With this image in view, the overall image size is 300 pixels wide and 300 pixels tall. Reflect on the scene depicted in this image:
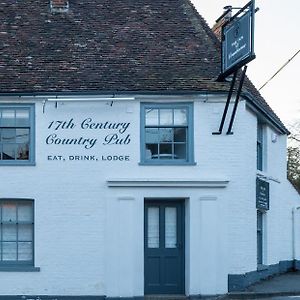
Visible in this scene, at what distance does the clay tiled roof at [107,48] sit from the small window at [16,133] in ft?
1.95

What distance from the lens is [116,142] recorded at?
22062mm

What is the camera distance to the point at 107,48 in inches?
926

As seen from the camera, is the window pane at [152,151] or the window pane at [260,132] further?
the window pane at [260,132]

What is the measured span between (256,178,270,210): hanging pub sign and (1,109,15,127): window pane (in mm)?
7022

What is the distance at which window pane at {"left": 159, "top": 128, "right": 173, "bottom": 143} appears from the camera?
73.1 ft

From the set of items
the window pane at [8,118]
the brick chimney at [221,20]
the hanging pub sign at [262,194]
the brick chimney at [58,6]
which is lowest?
the hanging pub sign at [262,194]

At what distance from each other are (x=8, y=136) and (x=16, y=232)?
2476mm

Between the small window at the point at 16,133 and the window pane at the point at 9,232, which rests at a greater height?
the small window at the point at 16,133

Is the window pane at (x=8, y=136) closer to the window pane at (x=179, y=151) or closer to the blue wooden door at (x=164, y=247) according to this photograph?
the blue wooden door at (x=164, y=247)

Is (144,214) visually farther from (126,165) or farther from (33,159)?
(33,159)

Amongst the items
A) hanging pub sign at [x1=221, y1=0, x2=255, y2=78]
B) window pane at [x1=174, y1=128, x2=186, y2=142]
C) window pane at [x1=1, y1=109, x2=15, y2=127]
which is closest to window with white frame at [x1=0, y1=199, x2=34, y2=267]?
window pane at [x1=1, y1=109, x2=15, y2=127]

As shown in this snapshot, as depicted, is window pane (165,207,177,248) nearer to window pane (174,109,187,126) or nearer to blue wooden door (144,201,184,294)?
blue wooden door (144,201,184,294)

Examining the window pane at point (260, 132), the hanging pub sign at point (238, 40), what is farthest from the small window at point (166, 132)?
the window pane at point (260, 132)

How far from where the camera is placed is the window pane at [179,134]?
2230 centimetres
